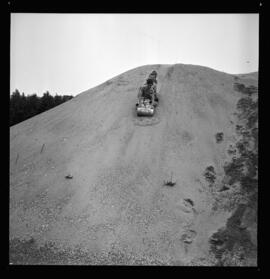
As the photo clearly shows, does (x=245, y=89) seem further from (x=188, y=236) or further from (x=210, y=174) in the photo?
(x=188, y=236)

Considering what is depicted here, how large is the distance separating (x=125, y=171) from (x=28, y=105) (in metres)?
17.5

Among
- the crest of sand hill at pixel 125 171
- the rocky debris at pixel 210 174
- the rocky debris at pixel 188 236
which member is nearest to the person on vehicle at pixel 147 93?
the crest of sand hill at pixel 125 171

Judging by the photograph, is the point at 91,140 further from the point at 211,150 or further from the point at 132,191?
the point at 211,150

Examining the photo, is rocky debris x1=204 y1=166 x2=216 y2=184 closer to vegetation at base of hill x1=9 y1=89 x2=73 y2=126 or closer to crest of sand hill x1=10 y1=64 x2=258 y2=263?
crest of sand hill x1=10 y1=64 x2=258 y2=263

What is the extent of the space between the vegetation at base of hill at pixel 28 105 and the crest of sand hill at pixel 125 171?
17.9ft

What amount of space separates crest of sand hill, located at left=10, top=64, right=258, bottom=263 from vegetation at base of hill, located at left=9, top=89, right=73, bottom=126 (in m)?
5.46

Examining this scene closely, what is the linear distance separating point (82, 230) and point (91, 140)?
20.7ft

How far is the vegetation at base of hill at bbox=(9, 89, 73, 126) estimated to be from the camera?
25.0m

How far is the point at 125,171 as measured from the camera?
13320mm
